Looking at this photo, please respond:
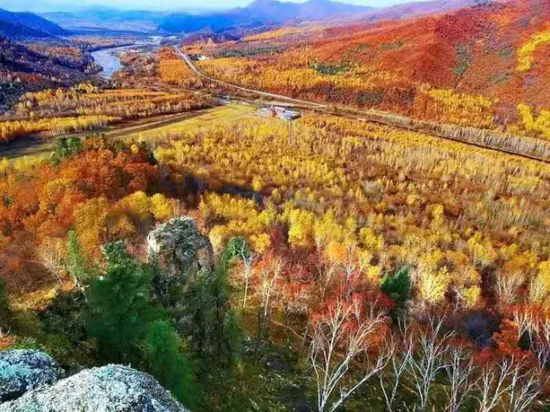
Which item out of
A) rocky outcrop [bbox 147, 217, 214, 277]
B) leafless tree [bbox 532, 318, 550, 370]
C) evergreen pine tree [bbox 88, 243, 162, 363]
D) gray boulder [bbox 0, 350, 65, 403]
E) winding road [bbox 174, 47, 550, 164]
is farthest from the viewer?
winding road [bbox 174, 47, 550, 164]

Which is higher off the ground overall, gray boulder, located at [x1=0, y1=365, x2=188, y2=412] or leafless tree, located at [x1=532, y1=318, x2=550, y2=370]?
gray boulder, located at [x1=0, y1=365, x2=188, y2=412]

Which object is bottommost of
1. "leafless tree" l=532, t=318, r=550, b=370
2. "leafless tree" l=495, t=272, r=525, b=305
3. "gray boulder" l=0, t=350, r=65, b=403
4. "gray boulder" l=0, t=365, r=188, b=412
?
"leafless tree" l=495, t=272, r=525, b=305

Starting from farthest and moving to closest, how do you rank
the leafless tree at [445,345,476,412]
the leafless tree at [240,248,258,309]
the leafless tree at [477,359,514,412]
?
the leafless tree at [240,248,258,309], the leafless tree at [445,345,476,412], the leafless tree at [477,359,514,412]

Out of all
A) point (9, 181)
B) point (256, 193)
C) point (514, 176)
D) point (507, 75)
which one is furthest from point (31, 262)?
point (507, 75)

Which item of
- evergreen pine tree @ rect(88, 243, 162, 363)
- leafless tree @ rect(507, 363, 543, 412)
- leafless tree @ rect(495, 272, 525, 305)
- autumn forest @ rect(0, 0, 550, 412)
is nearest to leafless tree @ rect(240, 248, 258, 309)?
autumn forest @ rect(0, 0, 550, 412)

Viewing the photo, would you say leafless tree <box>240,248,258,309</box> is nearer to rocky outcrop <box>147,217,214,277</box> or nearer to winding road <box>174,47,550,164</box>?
rocky outcrop <box>147,217,214,277</box>

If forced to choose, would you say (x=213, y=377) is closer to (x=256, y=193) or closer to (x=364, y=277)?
(x=364, y=277)

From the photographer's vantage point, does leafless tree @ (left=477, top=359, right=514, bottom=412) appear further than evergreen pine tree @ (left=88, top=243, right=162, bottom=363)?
No
